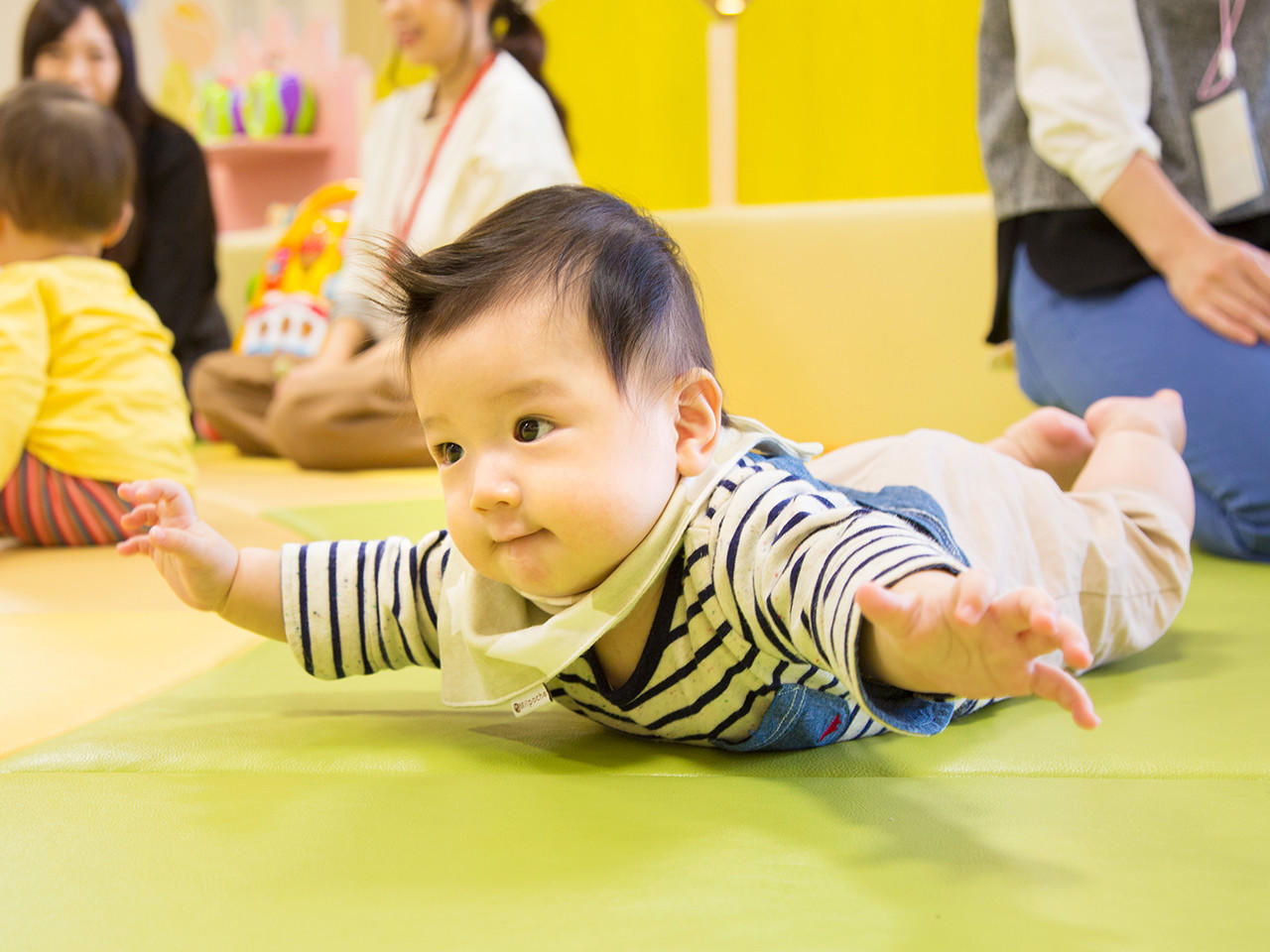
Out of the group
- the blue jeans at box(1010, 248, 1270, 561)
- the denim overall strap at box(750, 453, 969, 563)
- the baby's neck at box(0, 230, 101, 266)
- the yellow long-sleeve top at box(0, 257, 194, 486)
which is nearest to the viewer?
the denim overall strap at box(750, 453, 969, 563)

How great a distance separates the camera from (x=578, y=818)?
61 cm

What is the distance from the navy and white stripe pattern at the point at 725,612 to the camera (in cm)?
54

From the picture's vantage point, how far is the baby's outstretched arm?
74 centimetres

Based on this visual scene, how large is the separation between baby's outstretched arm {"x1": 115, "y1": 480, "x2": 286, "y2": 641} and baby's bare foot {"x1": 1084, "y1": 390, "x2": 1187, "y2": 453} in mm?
727

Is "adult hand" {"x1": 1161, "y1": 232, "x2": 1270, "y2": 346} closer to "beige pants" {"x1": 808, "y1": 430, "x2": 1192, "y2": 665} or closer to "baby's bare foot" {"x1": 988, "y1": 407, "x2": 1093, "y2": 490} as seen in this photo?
"baby's bare foot" {"x1": 988, "y1": 407, "x2": 1093, "y2": 490}

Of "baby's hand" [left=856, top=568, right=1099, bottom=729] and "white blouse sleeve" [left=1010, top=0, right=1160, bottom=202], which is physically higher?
"white blouse sleeve" [left=1010, top=0, right=1160, bottom=202]

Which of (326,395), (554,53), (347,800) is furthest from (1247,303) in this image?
(554,53)

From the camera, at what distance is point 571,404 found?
612 mm

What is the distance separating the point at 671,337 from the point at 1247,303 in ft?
2.72

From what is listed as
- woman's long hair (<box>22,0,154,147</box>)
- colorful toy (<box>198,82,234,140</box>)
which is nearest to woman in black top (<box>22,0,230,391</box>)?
woman's long hair (<box>22,0,154,147</box>)

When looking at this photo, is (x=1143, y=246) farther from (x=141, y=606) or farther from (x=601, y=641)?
(x=141, y=606)

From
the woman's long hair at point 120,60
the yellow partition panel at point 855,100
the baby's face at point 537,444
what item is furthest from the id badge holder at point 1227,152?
the woman's long hair at point 120,60

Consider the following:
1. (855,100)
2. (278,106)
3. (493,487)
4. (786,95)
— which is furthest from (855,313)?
(278,106)

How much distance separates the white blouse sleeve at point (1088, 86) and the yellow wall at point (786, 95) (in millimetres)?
1184
